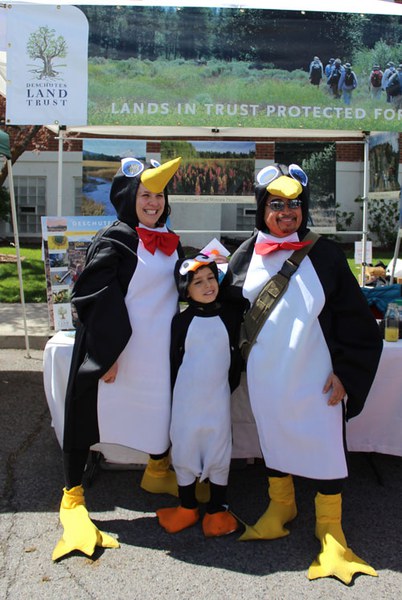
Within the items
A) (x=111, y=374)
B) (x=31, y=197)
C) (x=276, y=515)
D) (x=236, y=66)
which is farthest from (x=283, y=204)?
(x=31, y=197)

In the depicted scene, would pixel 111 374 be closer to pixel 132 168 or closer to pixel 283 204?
pixel 132 168

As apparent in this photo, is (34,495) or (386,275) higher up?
(386,275)

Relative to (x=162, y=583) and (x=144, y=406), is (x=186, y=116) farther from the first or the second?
(x=162, y=583)

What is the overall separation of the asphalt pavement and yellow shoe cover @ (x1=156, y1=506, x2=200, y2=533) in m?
0.03

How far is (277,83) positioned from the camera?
4500 mm

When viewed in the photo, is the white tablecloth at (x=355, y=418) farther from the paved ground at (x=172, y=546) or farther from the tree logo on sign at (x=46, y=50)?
the tree logo on sign at (x=46, y=50)

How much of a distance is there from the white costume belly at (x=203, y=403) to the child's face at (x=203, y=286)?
11cm

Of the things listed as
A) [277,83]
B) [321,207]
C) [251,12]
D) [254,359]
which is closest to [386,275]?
[321,207]

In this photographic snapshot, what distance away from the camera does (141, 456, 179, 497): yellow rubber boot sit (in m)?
3.40

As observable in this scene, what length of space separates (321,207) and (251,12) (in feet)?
7.30

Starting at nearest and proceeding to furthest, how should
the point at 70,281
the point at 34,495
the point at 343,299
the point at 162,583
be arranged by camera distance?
1. the point at 162,583
2. the point at 343,299
3. the point at 34,495
4. the point at 70,281

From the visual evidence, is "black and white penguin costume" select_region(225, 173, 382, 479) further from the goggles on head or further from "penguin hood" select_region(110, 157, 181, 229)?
"penguin hood" select_region(110, 157, 181, 229)

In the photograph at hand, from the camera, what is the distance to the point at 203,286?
287 centimetres

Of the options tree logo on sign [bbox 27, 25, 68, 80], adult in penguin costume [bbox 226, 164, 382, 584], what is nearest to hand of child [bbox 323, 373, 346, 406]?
adult in penguin costume [bbox 226, 164, 382, 584]
